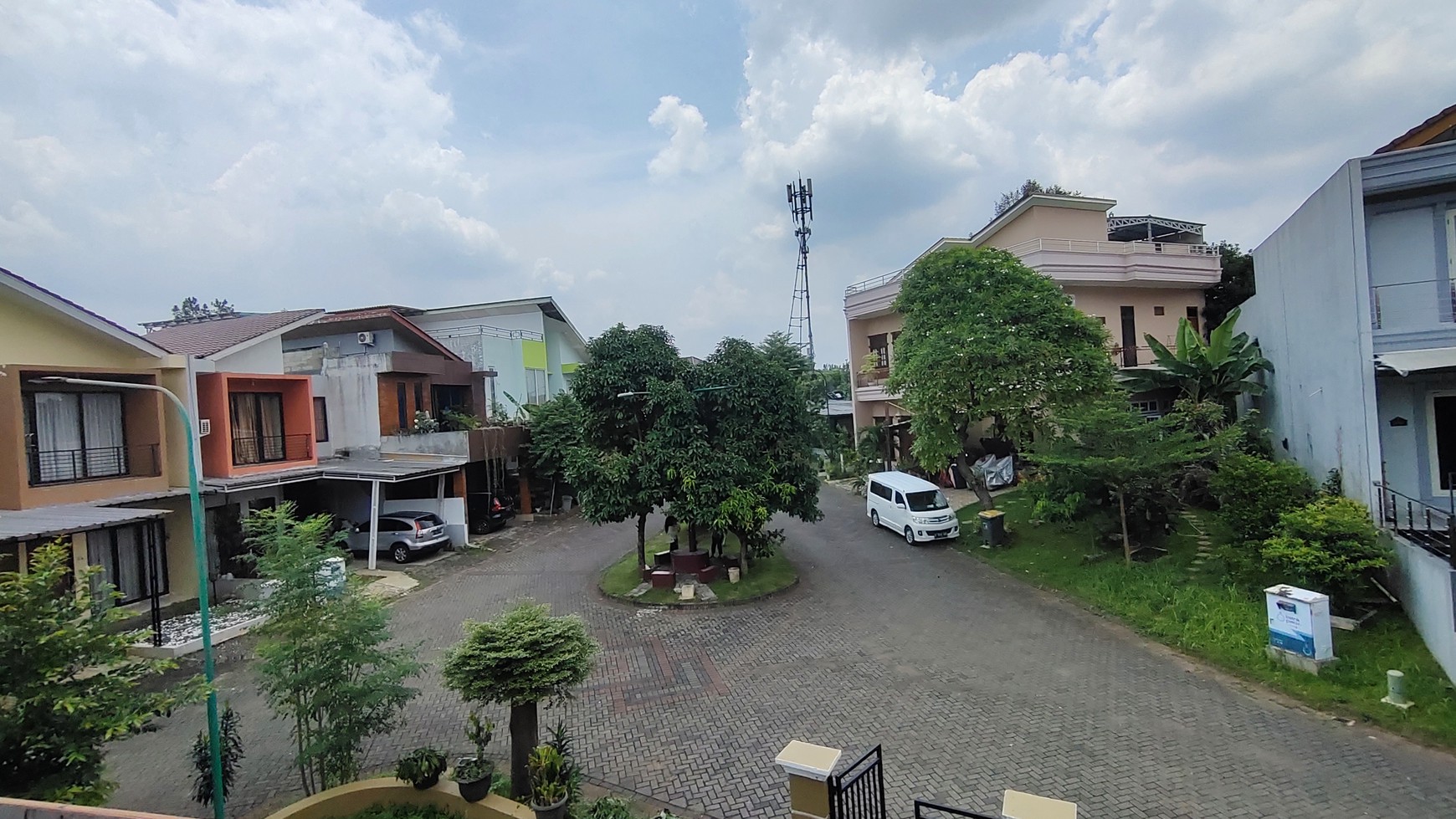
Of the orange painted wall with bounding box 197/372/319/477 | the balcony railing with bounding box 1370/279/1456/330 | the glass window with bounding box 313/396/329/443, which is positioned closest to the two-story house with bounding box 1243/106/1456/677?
the balcony railing with bounding box 1370/279/1456/330

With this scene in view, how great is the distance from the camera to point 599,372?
1535 cm

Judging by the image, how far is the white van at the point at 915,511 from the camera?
1911cm

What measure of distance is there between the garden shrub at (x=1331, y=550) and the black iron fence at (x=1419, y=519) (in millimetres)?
303

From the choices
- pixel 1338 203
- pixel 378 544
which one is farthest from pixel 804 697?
pixel 378 544

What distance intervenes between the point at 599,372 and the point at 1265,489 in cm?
1286

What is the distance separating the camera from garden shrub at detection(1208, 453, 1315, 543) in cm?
1187

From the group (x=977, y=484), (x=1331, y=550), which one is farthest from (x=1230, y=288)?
(x=1331, y=550)

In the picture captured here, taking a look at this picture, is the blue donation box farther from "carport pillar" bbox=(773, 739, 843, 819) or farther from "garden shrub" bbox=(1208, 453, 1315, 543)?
"carport pillar" bbox=(773, 739, 843, 819)

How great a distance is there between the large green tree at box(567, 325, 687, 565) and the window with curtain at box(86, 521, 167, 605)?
9.60 meters

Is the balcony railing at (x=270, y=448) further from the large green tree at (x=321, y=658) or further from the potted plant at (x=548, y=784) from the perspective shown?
the potted plant at (x=548, y=784)

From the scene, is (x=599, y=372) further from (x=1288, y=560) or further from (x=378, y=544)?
(x=1288, y=560)

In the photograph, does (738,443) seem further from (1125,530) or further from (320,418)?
(320,418)

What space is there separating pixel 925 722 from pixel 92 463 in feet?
59.8

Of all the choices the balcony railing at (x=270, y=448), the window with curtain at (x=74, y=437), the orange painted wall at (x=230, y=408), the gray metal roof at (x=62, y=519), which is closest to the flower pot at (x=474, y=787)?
the gray metal roof at (x=62, y=519)
